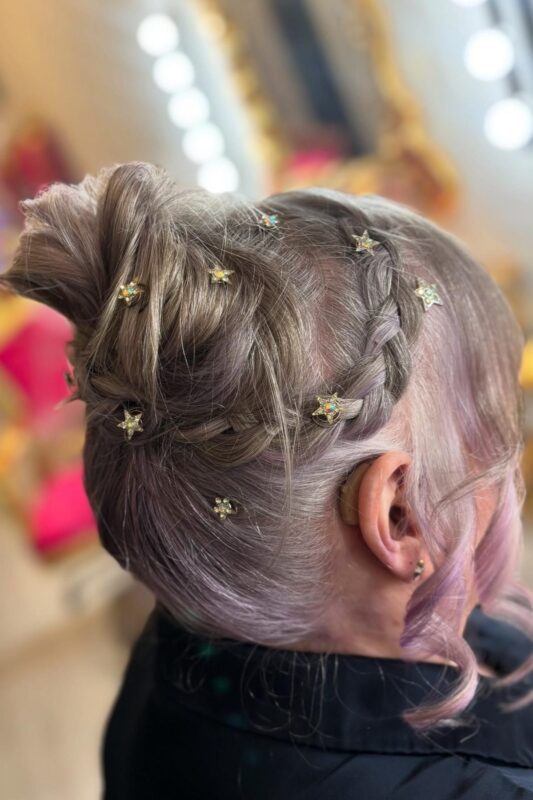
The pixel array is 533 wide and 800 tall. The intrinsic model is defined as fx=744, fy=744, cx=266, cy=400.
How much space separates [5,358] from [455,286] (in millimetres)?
1671

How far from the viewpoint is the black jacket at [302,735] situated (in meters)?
0.63

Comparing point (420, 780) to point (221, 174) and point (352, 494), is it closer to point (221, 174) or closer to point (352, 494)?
point (352, 494)

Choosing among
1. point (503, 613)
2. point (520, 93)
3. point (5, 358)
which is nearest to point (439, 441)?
point (503, 613)

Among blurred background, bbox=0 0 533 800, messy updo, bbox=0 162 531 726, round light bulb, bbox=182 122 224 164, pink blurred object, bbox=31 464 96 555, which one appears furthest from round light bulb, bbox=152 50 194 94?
messy updo, bbox=0 162 531 726

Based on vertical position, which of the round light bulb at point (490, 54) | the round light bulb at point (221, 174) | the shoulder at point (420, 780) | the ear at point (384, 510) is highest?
the round light bulb at point (490, 54)

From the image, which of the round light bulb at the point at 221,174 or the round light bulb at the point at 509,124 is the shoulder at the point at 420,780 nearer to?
the round light bulb at the point at 509,124

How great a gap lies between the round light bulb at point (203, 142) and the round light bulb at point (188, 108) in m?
0.02

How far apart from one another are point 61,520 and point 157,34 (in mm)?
1313

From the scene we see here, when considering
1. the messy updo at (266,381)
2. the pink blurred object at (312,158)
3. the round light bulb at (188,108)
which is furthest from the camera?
the round light bulb at (188,108)

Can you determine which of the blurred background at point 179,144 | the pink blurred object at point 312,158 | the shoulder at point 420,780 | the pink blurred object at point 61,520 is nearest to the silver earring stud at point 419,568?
the shoulder at point 420,780

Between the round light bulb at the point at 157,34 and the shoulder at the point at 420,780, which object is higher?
the round light bulb at the point at 157,34

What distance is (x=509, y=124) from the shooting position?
5.29ft

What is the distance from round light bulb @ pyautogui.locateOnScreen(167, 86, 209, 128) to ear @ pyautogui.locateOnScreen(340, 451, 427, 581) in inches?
64.4

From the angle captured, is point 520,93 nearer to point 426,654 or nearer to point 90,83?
point 90,83
